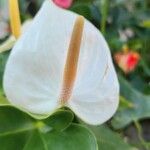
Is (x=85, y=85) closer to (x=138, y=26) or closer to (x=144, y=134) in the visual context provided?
(x=138, y=26)

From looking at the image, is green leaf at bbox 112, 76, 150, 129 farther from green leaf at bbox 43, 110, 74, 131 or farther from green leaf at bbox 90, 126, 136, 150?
green leaf at bbox 43, 110, 74, 131

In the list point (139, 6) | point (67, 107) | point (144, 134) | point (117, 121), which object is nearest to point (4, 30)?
point (117, 121)

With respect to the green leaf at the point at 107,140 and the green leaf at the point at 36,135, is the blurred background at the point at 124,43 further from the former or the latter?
the green leaf at the point at 36,135

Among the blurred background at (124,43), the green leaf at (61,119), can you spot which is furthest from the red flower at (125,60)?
the green leaf at (61,119)

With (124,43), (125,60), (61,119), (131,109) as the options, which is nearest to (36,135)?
(61,119)

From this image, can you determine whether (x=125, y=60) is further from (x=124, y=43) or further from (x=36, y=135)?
(x=36, y=135)

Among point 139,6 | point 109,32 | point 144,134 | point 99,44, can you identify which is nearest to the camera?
point 99,44
